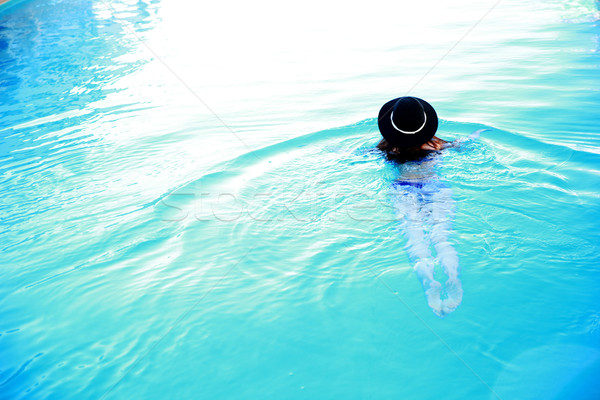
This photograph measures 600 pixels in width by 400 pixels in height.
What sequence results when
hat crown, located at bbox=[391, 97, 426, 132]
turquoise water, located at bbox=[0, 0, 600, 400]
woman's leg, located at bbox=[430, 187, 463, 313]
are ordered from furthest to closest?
hat crown, located at bbox=[391, 97, 426, 132], woman's leg, located at bbox=[430, 187, 463, 313], turquoise water, located at bbox=[0, 0, 600, 400]

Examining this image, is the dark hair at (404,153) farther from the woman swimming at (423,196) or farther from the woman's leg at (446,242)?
the woman's leg at (446,242)

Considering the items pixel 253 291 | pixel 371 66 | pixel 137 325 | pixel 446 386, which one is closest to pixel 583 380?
pixel 446 386

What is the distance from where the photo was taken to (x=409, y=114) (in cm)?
330

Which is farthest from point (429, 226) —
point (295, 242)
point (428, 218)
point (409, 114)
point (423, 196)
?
point (295, 242)

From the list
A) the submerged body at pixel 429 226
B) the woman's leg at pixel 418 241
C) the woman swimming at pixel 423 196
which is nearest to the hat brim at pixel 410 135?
the woman swimming at pixel 423 196

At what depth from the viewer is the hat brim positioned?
336 cm

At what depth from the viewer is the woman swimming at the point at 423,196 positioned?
2.75m

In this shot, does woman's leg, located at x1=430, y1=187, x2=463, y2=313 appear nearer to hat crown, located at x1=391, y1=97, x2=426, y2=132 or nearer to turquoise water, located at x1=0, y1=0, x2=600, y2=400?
turquoise water, located at x1=0, y1=0, x2=600, y2=400

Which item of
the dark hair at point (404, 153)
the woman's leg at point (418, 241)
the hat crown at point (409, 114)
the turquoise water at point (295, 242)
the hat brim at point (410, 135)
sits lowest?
the turquoise water at point (295, 242)

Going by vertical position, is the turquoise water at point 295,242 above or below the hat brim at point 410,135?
below

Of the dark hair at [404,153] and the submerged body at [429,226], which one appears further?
the dark hair at [404,153]

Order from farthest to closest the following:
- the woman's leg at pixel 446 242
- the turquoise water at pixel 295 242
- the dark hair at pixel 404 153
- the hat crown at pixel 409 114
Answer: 1. the dark hair at pixel 404 153
2. the hat crown at pixel 409 114
3. the woman's leg at pixel 446 242
4. the turquoise water at pixel 295 242

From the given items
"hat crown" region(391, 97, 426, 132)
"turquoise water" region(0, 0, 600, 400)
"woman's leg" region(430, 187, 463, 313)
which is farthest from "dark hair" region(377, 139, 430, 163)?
"woman's leg" region(430, 187, 463, 313)

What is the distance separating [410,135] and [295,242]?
1.22 m
